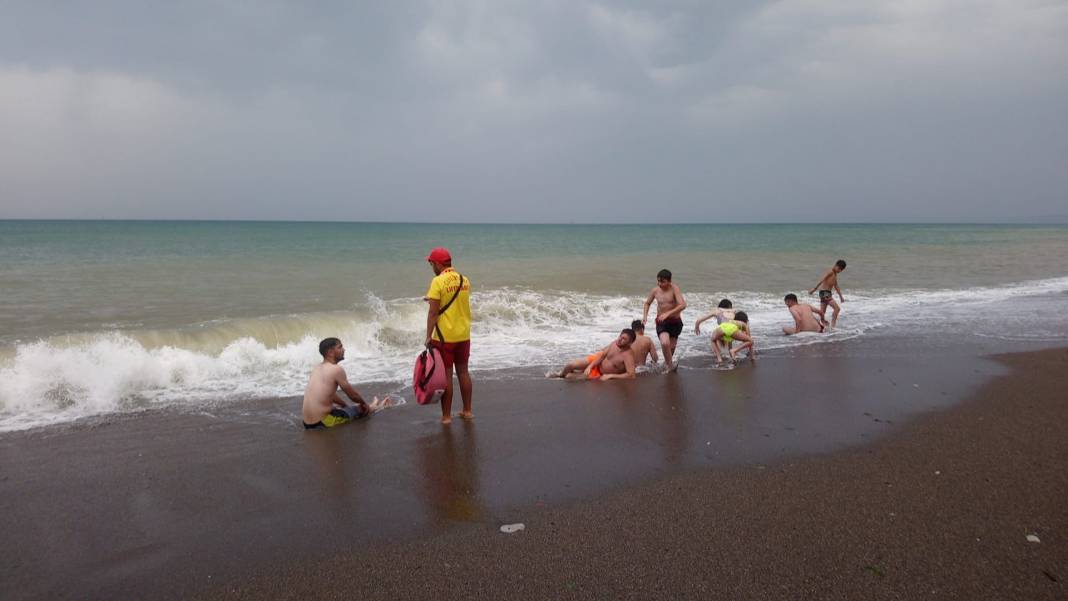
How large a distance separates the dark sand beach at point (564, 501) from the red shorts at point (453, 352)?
66cm

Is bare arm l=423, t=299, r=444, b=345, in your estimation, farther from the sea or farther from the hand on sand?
the sea

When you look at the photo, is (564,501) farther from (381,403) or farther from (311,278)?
(311,278)

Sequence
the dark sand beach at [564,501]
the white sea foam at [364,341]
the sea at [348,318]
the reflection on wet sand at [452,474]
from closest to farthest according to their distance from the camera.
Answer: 1. the dark sand beach at [564,501]
2. the reflection on wet sand at [452,474]
3. the white sea foam at [364,341]
4. the sea at [348,318]

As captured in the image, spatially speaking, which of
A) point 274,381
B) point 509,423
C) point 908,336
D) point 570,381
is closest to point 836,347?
point 908,336

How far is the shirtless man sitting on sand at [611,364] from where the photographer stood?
7996mm

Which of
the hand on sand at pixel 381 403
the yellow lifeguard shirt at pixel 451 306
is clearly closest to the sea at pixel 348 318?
the hand on sand at pixel 381 403

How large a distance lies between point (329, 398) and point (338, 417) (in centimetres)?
24

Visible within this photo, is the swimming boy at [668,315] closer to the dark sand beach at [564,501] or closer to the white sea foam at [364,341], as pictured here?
the white sea foam at [364,341]

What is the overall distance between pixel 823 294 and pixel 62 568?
12.4 m

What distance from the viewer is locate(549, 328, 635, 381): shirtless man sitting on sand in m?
8.00

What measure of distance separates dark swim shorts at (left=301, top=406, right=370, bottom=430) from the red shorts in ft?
3.84

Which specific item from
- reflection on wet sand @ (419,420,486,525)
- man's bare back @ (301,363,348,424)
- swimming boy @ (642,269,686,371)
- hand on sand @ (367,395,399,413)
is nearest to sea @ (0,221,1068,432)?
hand on sand @ (367,395,399,413)

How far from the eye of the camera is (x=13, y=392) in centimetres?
693

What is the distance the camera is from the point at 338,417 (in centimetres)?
607
